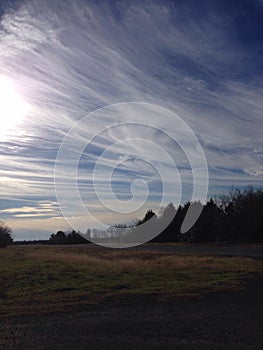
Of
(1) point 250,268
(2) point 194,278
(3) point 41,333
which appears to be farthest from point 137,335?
(1) point 250,268

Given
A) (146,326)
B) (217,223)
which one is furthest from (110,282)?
(217,223)

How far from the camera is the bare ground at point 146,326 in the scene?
809cm

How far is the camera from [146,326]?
9.65 meters

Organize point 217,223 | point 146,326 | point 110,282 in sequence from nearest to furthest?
1. point 146,326
2. point 110,282
3. point 217,223

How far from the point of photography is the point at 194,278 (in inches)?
755

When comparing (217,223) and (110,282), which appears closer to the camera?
(110,282)

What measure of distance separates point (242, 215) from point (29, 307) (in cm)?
5029

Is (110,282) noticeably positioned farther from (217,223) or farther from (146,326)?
(217,223)

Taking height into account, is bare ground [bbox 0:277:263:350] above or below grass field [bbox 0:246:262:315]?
below

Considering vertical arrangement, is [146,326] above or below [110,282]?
below

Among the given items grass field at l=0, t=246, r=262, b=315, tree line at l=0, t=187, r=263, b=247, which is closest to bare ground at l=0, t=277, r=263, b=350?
grass field at l=0, t=246, r=262, b=315

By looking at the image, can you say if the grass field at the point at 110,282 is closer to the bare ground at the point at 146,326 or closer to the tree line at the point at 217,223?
the bare ground at the point at 146,326

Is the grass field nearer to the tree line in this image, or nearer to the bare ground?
the bare ground

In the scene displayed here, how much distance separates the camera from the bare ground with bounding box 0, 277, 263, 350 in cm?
809
